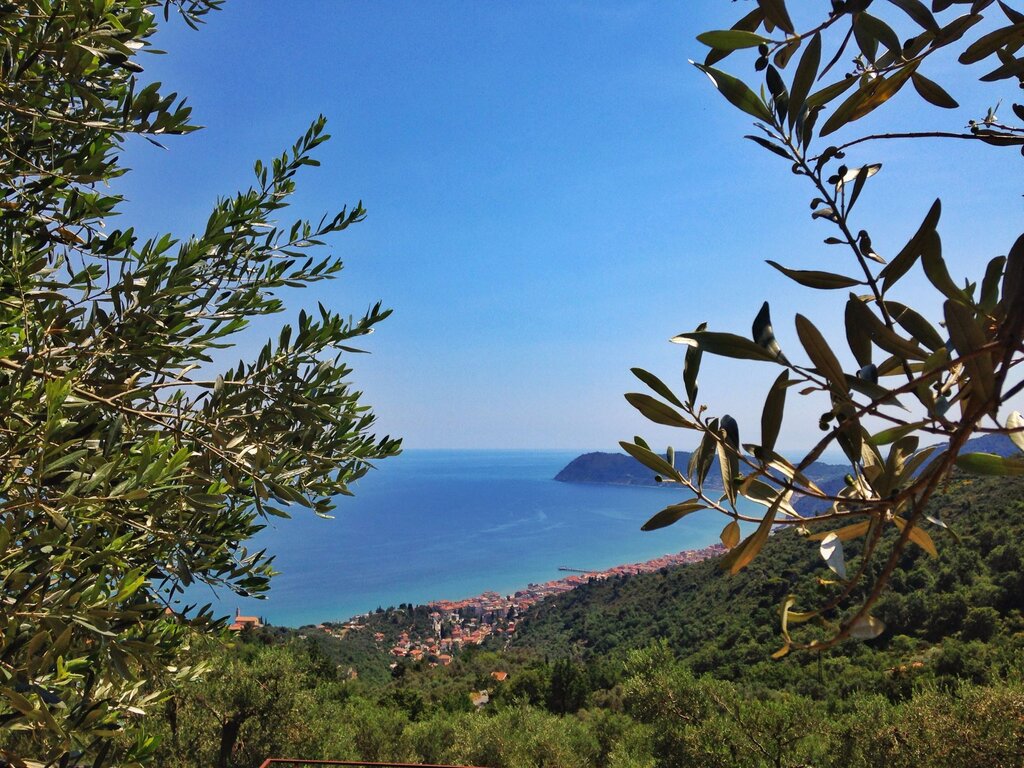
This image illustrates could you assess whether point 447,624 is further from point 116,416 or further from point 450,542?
point 116,416

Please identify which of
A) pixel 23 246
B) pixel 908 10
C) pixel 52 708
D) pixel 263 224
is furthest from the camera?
pixel 263 224

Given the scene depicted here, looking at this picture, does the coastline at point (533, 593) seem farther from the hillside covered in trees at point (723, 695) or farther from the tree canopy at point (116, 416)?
the tree canopy at point (116, 416)

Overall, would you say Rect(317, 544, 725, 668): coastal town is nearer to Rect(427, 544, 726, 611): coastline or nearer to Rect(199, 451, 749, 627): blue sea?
Rect(427, 544, 726, 611): coastline

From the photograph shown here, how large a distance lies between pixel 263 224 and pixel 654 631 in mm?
31796

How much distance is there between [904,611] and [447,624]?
111ft

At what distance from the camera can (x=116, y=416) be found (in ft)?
5.33

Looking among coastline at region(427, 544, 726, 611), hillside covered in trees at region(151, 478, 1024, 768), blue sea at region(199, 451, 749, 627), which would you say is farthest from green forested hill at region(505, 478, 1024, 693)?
blue sea at region(199, 451, 749, 627)

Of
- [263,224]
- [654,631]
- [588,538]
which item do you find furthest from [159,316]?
[588,538]

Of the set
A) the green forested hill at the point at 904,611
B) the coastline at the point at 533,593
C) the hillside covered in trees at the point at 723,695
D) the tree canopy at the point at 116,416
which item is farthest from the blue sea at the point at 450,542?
the tree canopy at the point at 116,416

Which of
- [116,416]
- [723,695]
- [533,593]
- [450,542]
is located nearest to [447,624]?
[533,593]

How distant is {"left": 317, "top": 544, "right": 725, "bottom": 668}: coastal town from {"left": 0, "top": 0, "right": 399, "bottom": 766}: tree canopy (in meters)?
33.0

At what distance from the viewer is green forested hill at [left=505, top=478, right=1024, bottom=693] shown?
1738cm

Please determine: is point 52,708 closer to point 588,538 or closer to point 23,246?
point 23,246

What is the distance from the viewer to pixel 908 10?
60 centimetres
